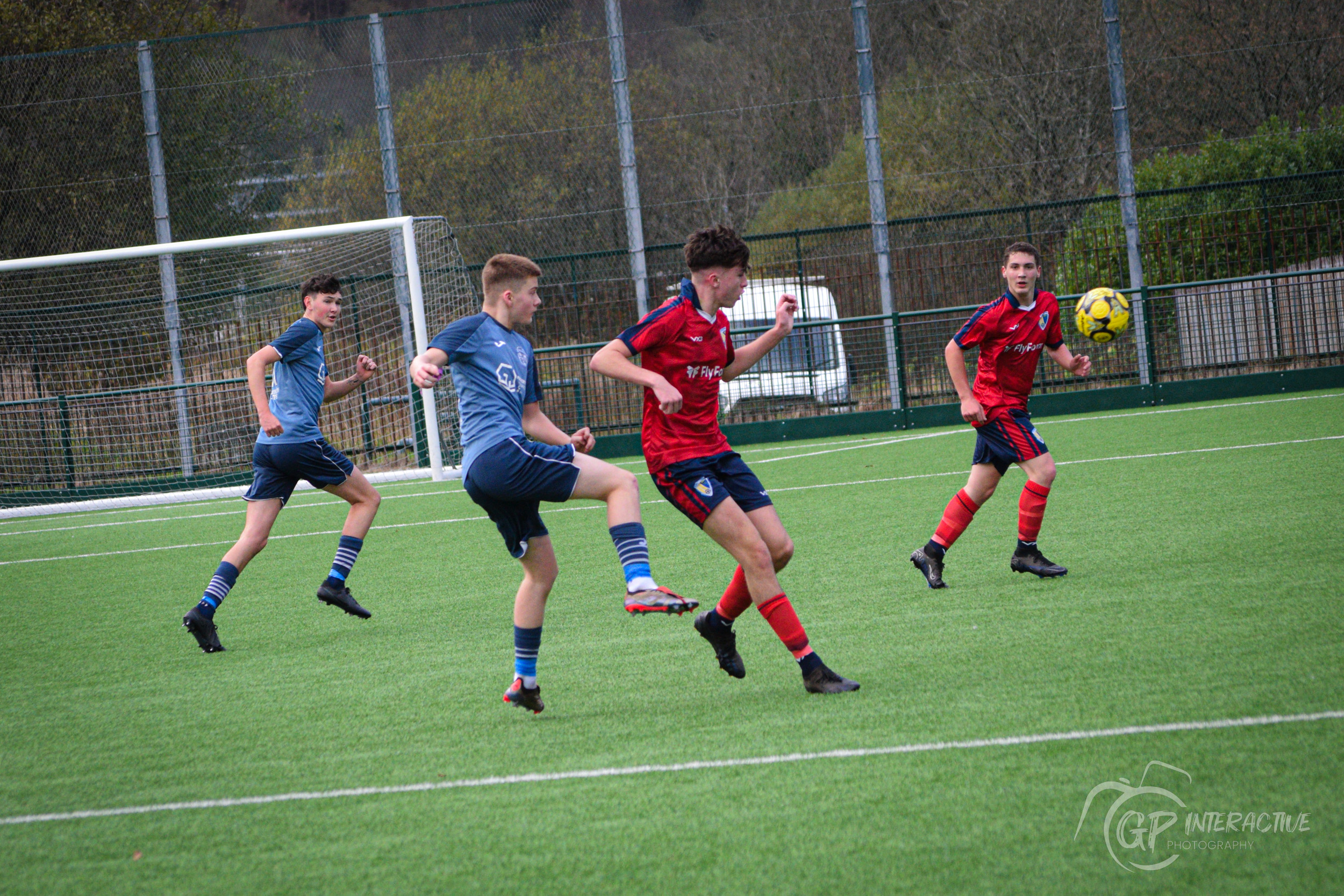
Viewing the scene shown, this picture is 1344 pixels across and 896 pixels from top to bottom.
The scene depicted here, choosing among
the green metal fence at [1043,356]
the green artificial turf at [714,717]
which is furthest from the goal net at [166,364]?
the green artificial turf at [714,717]

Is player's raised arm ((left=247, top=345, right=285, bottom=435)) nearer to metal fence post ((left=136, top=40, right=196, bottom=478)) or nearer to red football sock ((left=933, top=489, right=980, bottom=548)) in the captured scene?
red football sock ((left=933, top=489, right=980, bottom=548))

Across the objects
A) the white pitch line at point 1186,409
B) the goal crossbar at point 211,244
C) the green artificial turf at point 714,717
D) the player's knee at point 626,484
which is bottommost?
the green artificial turf at point 714,717

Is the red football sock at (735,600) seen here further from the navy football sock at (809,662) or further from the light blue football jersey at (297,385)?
the light blue football jersey at (297,385)

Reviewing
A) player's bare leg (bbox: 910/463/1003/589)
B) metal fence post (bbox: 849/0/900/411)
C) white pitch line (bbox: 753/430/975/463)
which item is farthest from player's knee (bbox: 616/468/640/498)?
metal fence post (bbox: 849/0/900/411)

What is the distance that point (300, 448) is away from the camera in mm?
6598

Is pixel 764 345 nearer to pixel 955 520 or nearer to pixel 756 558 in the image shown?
pixel 756 558

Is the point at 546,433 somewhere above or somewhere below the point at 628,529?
above

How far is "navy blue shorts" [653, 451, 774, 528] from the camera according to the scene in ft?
14.3

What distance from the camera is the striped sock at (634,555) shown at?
13.3ft

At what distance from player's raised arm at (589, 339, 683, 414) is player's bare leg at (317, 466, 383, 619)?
105 inches

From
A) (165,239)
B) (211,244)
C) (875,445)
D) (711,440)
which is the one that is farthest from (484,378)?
(165,239)

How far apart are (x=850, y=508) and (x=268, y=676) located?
15.6 ft

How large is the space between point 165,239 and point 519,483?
1247 centimetres

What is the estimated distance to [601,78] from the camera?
15.3 m
